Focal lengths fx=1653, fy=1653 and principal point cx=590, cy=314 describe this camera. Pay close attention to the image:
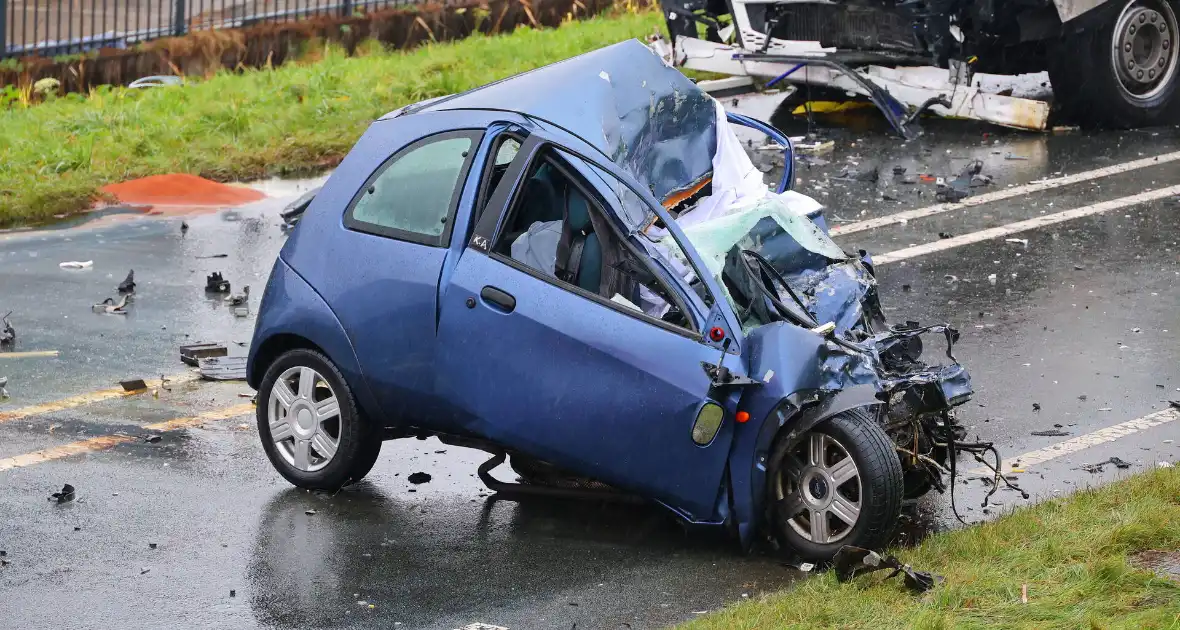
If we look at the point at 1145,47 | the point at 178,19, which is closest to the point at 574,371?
the point at 1145,47

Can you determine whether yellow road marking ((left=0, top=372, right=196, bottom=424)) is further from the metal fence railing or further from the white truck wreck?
the metal fence railing

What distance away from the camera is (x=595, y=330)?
6.06m

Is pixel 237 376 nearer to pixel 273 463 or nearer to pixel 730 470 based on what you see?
pixel 273 463

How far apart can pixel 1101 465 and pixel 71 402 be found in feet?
15.8

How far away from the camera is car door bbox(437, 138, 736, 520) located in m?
5.99

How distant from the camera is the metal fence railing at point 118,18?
50.7 feet

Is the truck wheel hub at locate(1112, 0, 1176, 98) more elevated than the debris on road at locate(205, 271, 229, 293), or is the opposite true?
the truck wheel hub at locate(1112, 0, 1176, 98)

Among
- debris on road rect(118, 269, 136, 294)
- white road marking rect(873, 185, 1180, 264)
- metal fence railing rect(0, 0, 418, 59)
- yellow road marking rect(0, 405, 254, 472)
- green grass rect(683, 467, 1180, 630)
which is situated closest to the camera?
green grass rect(683, 467, 1180, 630)

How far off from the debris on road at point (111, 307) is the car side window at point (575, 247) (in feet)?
13.1

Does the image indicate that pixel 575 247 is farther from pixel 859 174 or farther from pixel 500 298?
pixel 859 174

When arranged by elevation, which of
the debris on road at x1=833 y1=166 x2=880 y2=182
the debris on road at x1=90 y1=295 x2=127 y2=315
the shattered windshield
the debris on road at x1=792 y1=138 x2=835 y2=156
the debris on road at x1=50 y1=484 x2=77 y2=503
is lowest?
the debris on road at x1=90 y1=295 x2=127 y2=315

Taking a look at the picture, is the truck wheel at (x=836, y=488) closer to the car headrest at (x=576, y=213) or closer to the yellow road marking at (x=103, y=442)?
the car headrest at (x=576, y=213)

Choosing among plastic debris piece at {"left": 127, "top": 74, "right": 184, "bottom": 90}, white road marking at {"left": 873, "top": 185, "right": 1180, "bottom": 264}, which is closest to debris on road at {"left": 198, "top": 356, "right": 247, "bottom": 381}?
white road marking at {"left": 873, "top": 185, "right": 1180, "bottom": 264}

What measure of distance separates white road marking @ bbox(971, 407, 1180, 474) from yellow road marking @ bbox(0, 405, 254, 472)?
11.6 feet
